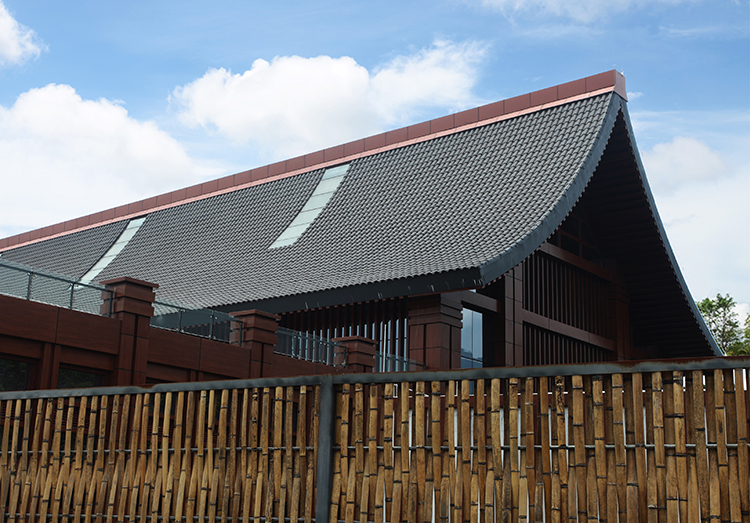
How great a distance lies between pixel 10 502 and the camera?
20.1 feet

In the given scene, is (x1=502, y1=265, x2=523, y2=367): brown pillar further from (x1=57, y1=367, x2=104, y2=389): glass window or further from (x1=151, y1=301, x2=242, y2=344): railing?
(x1=57, y1=367, x2=104, y2=389): glass window

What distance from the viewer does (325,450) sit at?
490 cm

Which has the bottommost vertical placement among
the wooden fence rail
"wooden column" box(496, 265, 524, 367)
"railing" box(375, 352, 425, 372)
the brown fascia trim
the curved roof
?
the wooden fence rail

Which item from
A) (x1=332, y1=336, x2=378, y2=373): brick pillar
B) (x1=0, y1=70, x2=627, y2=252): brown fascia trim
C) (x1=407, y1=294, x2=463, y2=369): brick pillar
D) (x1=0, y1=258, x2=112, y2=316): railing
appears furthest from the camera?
(x1=0, y1=70, x2=627, y2=252): brown fascia trim

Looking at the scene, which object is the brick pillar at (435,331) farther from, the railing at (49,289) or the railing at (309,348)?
the railing at (49,289)

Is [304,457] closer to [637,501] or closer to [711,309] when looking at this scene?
[637,501]

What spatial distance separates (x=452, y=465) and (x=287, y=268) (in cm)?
1326

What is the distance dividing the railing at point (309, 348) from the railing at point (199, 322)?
41.9 inches

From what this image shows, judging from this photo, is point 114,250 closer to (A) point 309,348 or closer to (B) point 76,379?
(A) point 309,348

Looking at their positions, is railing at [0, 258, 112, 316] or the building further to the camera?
the building

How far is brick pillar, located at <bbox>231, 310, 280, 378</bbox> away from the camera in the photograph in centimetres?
1338

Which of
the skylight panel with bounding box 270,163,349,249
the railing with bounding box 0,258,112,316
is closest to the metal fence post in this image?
the railing with bounding box 0,258,112,316

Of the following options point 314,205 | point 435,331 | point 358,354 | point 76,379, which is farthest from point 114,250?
point 76,379

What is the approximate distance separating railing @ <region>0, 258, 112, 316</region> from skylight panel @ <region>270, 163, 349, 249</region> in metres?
7.78
